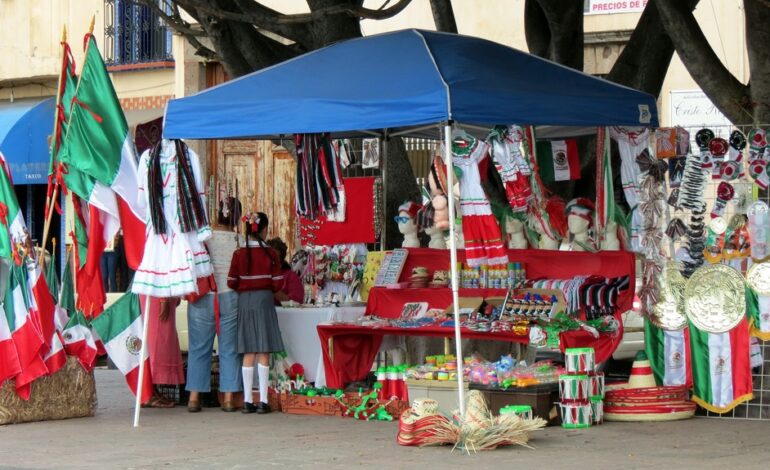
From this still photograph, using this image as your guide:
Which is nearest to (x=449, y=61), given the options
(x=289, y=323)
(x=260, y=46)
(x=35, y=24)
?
(x=289, y=323)

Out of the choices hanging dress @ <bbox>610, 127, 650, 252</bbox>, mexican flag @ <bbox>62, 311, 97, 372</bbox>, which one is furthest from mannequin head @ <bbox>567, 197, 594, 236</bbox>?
mexican flag @ <bbox>62, 311, 97, 372</bbox>

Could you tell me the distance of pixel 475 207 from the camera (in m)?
10.7

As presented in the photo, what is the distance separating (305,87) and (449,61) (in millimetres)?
1145

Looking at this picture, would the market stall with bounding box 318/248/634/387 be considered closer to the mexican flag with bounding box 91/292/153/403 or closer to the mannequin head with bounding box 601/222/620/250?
the mannequin head with bounding box 601/222/620/250

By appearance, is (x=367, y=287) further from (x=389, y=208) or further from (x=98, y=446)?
(x=98, y=446)

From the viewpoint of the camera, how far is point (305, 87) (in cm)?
1058

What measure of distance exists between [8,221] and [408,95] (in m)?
3.69

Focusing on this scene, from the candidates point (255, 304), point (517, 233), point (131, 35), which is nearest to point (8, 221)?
point (255, 304)

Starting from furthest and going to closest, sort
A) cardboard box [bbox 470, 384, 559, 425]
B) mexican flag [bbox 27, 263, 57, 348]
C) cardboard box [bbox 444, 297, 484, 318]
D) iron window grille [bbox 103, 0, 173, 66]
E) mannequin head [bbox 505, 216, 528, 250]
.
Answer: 1. iron window grille [bbox 103, 0, 173, 66]
2. mannequin head [bbox 505, 216, 528, 250]
3. cardboard box [bbox 444, 297, 484, 318]
4. mexican flag [bbox 27, 263, 57, 348]
5. cardboard box [bbox 470, 384, 559, 425]

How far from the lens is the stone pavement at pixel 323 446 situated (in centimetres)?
886

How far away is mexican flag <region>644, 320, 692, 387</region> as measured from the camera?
1120 centimetres

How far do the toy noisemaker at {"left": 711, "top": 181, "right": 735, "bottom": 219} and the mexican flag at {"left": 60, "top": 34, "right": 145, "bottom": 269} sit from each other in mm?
4636

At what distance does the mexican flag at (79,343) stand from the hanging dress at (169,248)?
83 cm

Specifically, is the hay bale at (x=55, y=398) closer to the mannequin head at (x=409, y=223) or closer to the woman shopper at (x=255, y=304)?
the woman shopper at (x=255, y=304)
